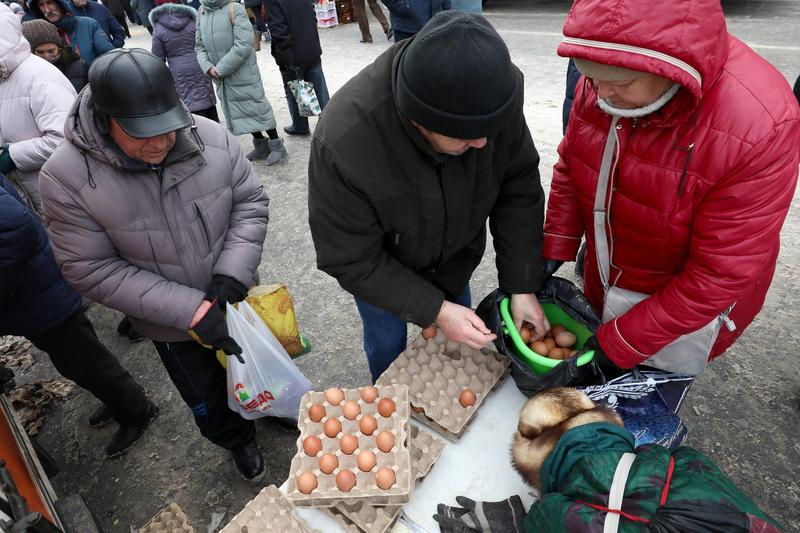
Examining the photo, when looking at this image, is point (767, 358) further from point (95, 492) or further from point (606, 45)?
point (95, 492)

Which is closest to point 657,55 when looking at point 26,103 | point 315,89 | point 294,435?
point 294,435

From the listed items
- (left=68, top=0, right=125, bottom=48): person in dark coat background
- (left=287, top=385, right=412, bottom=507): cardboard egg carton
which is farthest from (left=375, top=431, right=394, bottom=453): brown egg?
(left=68, top=0, right=125, bottom=48): person in dark coat background

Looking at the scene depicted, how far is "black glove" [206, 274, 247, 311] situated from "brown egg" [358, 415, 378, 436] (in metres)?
0.84

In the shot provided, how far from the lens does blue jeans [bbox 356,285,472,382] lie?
6.73ft

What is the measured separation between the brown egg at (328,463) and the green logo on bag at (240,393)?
3.06ft

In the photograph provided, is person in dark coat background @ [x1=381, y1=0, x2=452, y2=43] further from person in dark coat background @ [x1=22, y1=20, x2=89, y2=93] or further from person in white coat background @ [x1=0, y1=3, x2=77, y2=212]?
person in white coat background @ [x1=0, y1=3, x2=77, y2=212]

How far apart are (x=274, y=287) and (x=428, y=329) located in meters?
1.22

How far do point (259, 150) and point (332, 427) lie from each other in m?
5.06

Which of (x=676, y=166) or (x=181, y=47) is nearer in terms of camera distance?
(x=676, y=166)

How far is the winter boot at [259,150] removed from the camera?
19.6 ft

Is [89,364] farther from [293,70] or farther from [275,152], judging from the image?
[293,70]

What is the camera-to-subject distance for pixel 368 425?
1.53m

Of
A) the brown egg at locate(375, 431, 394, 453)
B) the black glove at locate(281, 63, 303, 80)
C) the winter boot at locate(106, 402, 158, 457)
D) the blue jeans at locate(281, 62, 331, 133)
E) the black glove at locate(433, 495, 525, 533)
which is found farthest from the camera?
→ the blue jeans at locate(281, 62, 331, 133)

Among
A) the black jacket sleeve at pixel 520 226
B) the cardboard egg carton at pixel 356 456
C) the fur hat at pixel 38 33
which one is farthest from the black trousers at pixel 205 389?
the fur hat at pixel 38 33
